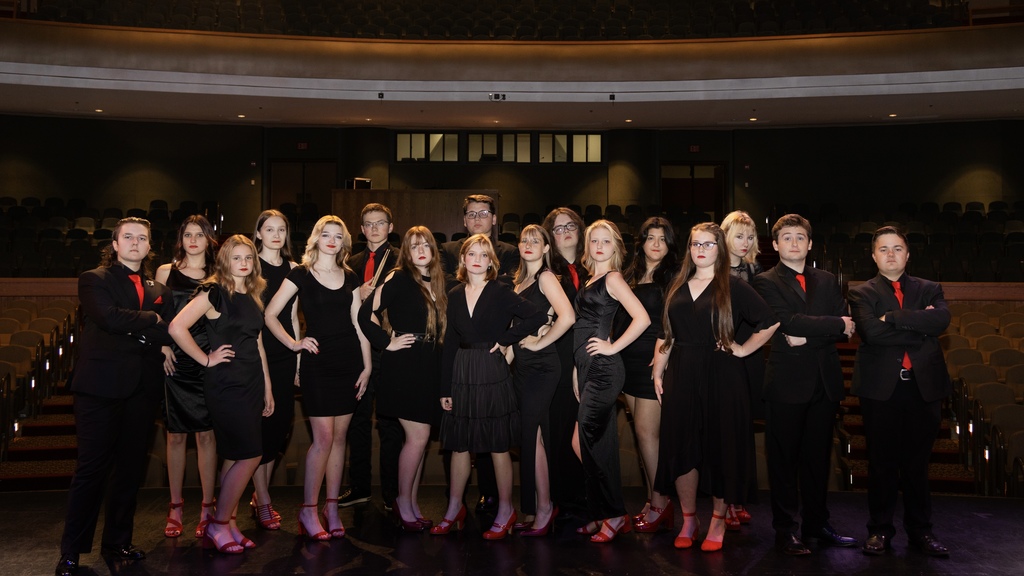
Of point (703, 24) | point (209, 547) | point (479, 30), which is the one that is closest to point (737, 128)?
point (703, 24)

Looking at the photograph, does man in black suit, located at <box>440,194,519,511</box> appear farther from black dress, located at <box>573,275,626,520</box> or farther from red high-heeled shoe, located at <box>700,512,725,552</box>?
red high-heeled shoe, located at <box>700,512,725,552</box>

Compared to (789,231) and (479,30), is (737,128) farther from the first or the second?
(789,231)

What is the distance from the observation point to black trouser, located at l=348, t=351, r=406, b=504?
468 cm

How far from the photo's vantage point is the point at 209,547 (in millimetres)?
3969

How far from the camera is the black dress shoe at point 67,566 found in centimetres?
362

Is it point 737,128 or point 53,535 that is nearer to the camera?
point 53,535

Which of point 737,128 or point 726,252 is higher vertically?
point 737,128

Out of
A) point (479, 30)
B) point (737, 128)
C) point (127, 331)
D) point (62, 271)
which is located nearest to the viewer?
point (127, 331)

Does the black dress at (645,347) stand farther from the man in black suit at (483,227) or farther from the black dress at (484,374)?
the man in black suit at (483,227)

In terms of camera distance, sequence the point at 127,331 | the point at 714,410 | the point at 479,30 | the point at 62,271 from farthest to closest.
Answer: the point at 479,30 < the point at 62,271 < the point at 714,410 < the point at 127,331

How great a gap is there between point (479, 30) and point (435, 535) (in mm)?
11459

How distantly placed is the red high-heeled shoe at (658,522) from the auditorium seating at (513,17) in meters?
10.3

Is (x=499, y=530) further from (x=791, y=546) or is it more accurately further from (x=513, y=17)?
(x=513, y=17)

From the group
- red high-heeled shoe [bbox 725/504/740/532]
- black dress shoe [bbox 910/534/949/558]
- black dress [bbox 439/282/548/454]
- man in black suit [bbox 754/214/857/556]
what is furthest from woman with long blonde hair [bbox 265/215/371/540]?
black dress shoe [bbox 910/534/949/558]
